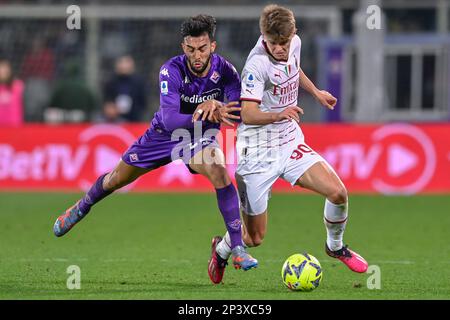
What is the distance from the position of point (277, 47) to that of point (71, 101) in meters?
11.5

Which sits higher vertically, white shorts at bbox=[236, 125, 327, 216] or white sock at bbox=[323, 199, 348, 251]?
white shorts at bbox=[236, 125, 327, 216]

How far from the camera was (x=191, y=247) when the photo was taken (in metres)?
11.3

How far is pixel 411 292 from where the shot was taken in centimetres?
803

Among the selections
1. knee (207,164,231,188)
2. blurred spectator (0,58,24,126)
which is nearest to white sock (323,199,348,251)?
knee (207,164,231,188)

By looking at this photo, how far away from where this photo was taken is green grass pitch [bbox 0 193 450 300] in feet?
26.7

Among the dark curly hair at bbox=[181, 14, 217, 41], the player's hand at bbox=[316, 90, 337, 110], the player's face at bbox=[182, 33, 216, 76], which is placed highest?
the dark curly hair at bbox=[181, 14, 217, 41]

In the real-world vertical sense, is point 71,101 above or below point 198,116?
below

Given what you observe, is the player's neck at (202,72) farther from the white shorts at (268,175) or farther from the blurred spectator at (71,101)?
the blurred spectator at (71,101)

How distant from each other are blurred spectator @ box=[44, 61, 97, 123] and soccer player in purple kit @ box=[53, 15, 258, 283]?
34.4 feet

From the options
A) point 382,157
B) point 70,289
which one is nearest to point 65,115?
point 382,157

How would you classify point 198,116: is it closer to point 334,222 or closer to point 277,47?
point 277,47

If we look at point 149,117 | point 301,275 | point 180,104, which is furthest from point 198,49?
point 149,117

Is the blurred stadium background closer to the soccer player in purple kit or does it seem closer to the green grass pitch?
the green grass pitch

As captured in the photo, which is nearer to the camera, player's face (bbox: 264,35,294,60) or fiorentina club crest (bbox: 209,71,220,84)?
player's face (bbox: 264,35,294,60)
